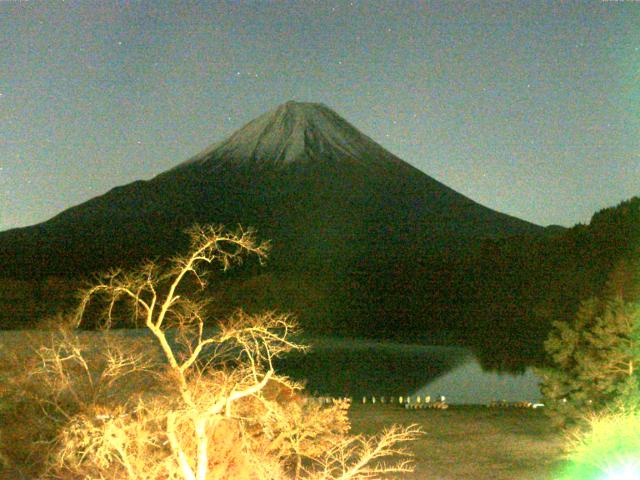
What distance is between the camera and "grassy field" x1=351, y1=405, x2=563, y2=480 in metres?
9.35

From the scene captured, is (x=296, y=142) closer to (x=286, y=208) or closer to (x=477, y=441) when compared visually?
(x=286, y=208)

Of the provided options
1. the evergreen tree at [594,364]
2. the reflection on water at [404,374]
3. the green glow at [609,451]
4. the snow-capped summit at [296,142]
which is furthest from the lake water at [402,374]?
the snow-capped summit at [296,142]

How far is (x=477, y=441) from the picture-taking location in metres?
11.3

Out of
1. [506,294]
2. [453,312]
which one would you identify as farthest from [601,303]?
[453,312]

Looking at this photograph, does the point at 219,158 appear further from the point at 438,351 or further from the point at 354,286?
the point at 438,351

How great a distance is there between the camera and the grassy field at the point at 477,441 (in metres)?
9.35

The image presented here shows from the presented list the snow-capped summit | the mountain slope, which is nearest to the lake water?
the mountain slope

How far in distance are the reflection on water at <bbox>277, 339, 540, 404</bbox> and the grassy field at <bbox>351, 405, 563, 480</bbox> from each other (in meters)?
4.85

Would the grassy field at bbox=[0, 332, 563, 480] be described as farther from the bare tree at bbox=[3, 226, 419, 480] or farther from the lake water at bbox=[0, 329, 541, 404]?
the lake water at bbox=[0, 329, 541, 404]

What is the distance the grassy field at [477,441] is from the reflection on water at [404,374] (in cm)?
485

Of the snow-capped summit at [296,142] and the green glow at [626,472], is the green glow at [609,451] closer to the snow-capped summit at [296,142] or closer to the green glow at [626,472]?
the green glow at [626,472]

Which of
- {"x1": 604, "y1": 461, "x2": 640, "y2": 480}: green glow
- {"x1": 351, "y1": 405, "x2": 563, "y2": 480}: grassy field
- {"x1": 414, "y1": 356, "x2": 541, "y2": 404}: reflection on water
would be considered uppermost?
{"x1": 604, "y1": 461, "x2": 640, "y2": 480}: green glow

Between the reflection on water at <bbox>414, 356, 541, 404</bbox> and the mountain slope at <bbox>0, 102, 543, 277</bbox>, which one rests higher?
the mountain slope at <bbox>0, 102, 543, 277</bbox>

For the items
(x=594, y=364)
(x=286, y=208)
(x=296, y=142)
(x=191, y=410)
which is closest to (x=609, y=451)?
(x=594, y=364)
